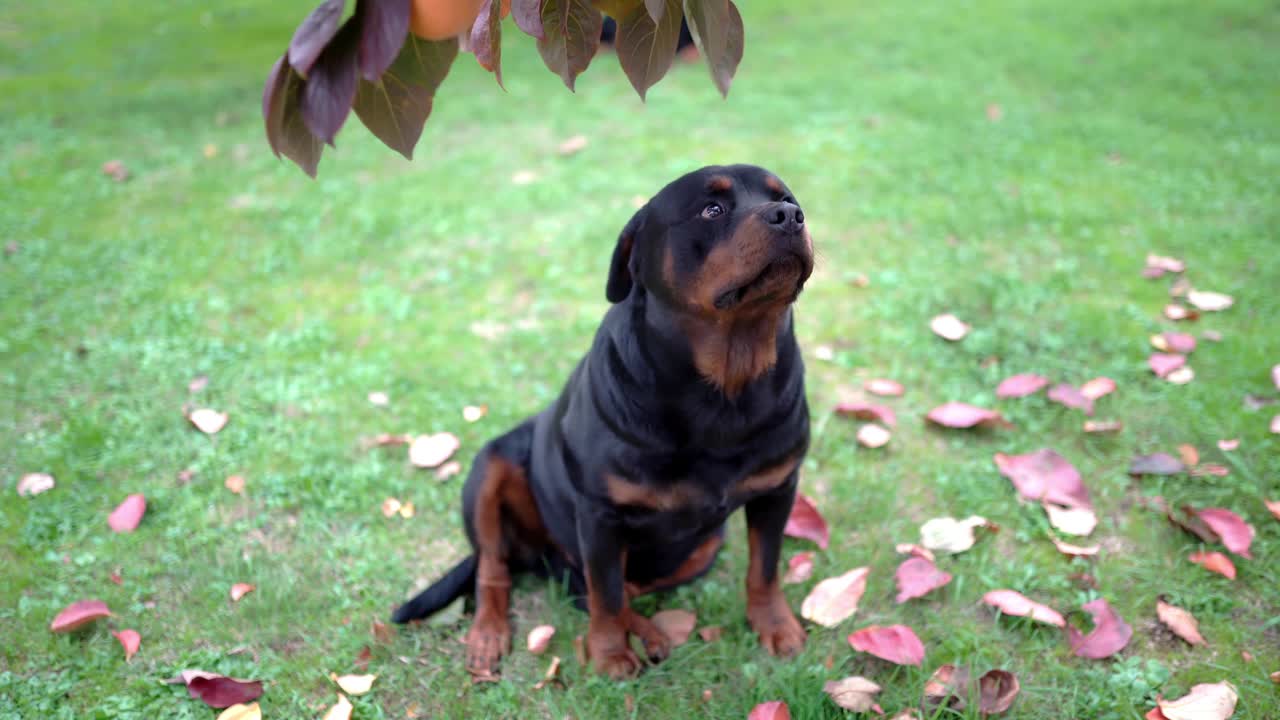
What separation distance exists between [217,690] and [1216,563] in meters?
2.67

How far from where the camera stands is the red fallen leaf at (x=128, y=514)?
293cm

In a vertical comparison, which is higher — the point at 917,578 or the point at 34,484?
the point at 917,578

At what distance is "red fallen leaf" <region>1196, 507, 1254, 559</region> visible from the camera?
2584mm

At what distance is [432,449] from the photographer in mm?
3252

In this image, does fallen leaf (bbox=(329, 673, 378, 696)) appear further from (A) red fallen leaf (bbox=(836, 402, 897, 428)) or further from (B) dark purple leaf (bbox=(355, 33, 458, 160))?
(A) red fallen leaf (bbox=(836, 402, 897, 428))

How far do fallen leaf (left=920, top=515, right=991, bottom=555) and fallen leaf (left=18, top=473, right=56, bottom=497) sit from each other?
286 cm

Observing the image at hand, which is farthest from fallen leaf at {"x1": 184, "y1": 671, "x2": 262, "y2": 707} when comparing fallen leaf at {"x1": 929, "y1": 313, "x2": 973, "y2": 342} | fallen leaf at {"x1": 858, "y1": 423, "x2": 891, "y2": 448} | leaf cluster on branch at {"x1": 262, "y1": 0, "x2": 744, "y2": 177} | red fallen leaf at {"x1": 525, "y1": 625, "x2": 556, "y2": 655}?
fallen leaf at {"x1": 929, "y1": 313, "x2": 973, "y2": 342}

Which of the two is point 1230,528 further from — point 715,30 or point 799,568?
point 715,30

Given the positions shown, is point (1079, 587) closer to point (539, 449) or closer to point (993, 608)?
point (993, 608)

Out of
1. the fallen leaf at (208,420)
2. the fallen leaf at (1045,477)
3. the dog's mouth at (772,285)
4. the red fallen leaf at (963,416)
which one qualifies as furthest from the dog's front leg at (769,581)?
the fallen leaf at (208,420)

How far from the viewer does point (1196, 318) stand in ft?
12.5

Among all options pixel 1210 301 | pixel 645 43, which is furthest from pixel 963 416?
pixel 645 43

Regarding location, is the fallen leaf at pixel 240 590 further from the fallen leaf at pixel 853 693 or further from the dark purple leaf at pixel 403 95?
the dark purple leaf at pixel 403 95

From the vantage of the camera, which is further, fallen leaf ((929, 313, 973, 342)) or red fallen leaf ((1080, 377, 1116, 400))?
fallen leaf ((929, 313, 973, 342))
